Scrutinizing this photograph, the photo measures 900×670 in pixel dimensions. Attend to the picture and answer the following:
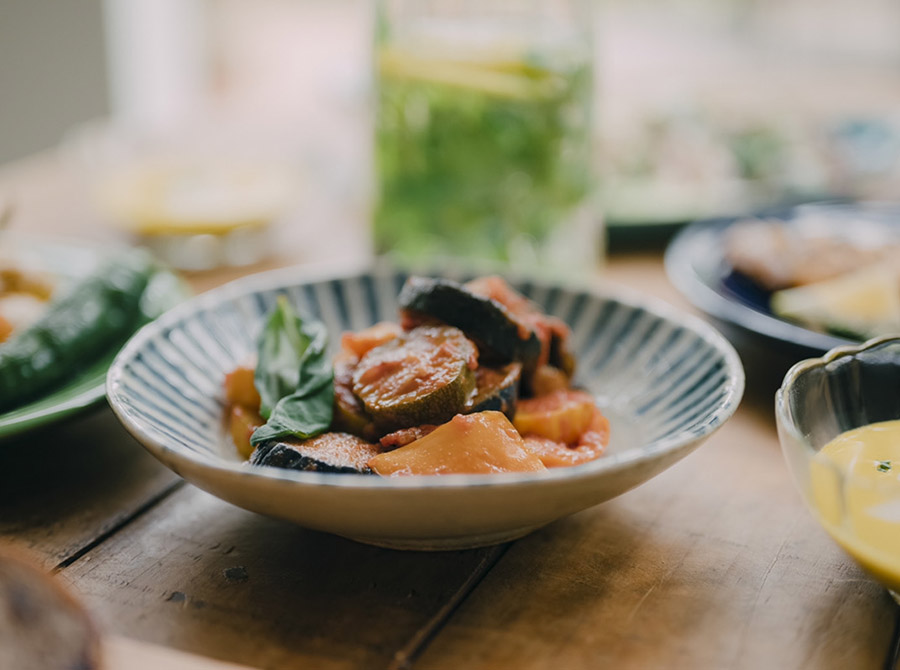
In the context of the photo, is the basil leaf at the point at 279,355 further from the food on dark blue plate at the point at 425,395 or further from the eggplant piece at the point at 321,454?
the eggplant piece at the point at 321,454

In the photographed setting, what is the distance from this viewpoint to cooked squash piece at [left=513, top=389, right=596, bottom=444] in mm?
1315

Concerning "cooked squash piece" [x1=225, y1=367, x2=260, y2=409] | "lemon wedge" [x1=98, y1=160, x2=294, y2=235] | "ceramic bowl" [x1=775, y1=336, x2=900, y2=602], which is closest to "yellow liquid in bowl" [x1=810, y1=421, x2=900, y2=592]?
"ceramic bowl" [x1=775, y1=336, x2=900, y2=602]

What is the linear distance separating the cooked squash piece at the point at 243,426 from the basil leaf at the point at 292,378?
51mm

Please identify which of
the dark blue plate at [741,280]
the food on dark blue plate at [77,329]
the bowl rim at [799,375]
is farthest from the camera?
the dark blue plate at [741,280]

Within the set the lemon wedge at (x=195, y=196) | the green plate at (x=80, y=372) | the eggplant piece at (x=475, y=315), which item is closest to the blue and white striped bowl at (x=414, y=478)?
the green plate at (x=80, y=372)

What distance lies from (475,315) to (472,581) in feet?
1.23

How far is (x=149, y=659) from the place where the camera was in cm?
102

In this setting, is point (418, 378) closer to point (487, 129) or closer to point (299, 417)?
point (299, 417)

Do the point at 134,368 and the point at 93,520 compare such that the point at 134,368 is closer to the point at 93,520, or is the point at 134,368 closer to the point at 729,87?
the point at 93,520

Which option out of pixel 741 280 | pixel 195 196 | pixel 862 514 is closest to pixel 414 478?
pixel 862 514

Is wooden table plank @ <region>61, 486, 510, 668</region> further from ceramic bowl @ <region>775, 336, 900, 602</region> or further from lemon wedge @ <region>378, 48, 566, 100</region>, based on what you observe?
lemon wedge @ <region>378, 48, 566, 100</region>

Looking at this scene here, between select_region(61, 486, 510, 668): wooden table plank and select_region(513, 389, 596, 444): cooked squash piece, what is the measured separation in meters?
0.19

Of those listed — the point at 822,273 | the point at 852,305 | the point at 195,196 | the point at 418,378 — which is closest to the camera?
the point at 418,378

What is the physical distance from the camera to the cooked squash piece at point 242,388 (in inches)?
55.4
